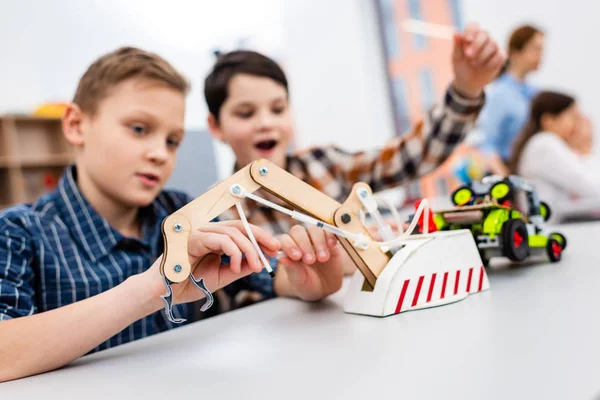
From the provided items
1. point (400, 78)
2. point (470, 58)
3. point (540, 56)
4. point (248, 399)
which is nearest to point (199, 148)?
point (470, 58)

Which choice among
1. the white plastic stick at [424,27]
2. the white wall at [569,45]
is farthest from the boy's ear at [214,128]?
the white plastic stick at [424,27]

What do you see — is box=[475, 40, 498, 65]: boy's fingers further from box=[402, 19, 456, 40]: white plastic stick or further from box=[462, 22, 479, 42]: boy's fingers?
box=[402, 19, 456, 40]: white plastic stick

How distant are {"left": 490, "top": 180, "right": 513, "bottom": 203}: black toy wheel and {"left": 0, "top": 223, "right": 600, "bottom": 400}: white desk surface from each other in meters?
0.11

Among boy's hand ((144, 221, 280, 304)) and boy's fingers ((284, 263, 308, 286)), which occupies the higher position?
boy's hand ((144, 221, 280, 304))

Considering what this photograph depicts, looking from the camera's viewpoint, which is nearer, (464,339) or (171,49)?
(464,339)

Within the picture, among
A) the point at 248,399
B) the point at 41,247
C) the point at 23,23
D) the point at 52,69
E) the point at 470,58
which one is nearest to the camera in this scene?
the point at 248,399

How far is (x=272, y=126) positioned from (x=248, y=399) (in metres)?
0.54

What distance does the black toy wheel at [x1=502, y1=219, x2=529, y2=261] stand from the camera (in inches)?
24.1

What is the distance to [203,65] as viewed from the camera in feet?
2.79

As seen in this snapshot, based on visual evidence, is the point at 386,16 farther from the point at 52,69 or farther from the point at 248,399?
the point at 248,399

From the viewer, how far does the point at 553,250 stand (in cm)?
69

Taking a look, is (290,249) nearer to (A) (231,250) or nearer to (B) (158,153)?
(A) (231,250)

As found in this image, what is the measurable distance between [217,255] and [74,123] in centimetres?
34

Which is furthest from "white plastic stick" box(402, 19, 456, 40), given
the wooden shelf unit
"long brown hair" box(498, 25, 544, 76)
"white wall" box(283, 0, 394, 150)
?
the wooden shelf unit
